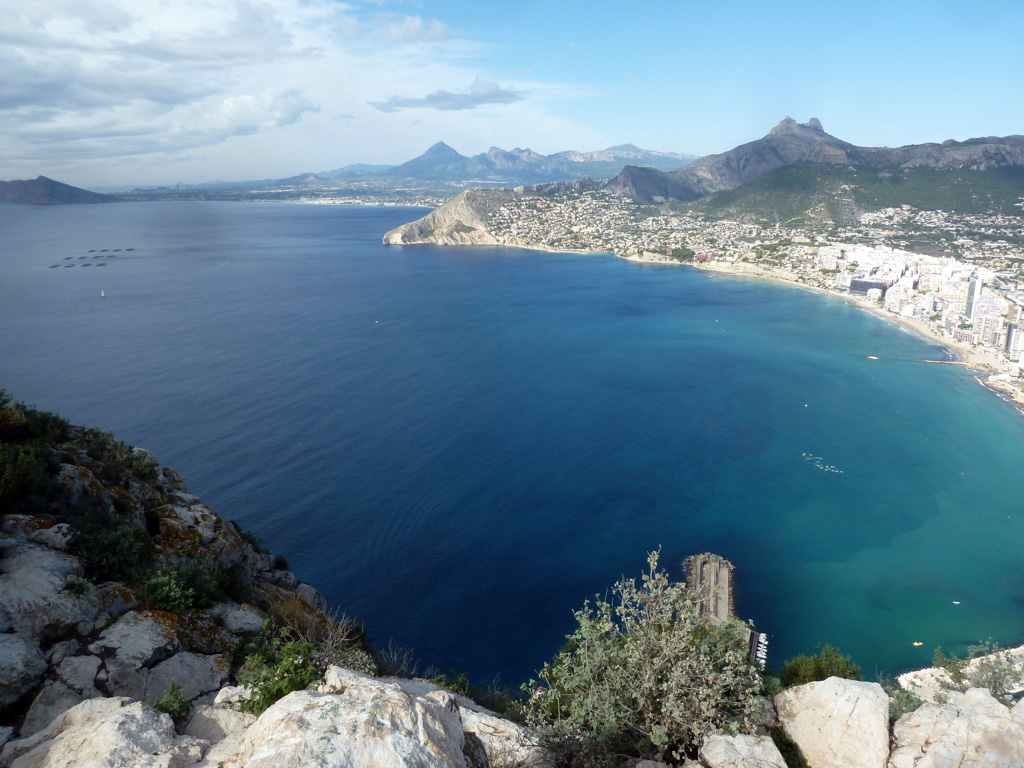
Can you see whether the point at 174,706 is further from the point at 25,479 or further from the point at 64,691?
the point at 25,479

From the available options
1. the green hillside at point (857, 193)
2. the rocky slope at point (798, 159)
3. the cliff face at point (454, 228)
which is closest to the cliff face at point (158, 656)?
the cliff face at point (454, 228)

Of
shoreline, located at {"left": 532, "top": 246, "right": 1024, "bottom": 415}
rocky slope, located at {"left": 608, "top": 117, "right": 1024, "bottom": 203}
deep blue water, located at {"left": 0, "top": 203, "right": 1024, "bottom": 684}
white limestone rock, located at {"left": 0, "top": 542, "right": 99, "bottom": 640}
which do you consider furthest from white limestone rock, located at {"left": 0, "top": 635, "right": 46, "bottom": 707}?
rocky slope, located at {"left": 608, "top": 117, "right": 1024, "bottom": 203}

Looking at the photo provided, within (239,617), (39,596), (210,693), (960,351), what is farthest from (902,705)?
(960,351)

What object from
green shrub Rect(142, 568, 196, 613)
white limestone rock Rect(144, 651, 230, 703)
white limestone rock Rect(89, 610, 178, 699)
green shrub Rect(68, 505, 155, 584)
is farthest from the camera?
green shrub Rect(68, 505, 155, 584)

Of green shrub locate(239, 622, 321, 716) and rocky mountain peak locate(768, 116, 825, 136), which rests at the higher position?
rocky mountain peak locate(768, 116, 825, 136)

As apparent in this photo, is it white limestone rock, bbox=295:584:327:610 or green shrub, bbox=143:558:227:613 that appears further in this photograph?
white limestone rock, bbox=295:584:327:610

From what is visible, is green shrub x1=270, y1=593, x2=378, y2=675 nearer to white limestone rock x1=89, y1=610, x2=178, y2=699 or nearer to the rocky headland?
the rocky headland
